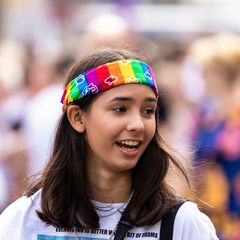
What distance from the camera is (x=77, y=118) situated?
4996 mm

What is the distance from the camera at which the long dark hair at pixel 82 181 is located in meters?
4.82

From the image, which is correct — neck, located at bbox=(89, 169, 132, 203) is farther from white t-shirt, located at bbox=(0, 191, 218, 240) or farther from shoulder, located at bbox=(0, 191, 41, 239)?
shoulder, located at bbox=(0, 191, 41, 239)

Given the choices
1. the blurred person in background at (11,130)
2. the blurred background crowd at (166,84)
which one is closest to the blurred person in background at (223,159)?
the blurred background crowd at (166,84)

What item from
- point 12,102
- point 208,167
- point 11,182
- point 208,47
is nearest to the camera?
point 208,167

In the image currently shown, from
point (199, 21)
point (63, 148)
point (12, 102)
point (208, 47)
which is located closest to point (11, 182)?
point (208, 47)

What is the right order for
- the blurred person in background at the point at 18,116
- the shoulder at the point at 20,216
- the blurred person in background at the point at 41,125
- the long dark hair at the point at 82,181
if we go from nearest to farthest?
the long dark hair at the point at 82,181
the shoulder at the point at 20,216
the blurred person in background at the point at 41,125
the blurred person in background at the point at 18,116

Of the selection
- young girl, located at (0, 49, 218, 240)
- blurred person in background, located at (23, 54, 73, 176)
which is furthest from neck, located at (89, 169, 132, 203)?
blurred person in background, located at (23, 54, 73, 176)

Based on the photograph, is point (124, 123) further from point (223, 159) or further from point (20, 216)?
point (223, 159)

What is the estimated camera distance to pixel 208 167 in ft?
26.0

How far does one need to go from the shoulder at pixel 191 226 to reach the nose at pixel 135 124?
0.37 metres

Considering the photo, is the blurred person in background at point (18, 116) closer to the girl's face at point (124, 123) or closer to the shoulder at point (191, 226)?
the girl's face at point (124, 123)

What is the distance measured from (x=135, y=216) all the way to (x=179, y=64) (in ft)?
28.6

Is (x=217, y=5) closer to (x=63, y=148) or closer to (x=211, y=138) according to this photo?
(x=211, y=138)

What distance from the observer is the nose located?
4.73 m
